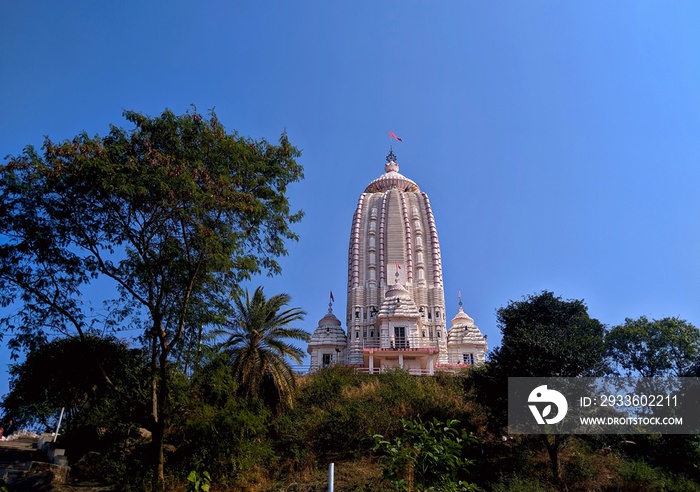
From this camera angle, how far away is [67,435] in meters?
22.4

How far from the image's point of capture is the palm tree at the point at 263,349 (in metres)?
21.5

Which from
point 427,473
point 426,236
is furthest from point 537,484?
point 426,236

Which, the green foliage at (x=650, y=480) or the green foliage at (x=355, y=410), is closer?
the green foliage at (x=650, y=480)

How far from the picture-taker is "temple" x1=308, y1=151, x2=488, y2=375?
44.4 m

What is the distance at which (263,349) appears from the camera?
2234 centimetres

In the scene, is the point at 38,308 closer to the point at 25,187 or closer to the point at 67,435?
the point at 25,187

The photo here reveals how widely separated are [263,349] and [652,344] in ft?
84.4

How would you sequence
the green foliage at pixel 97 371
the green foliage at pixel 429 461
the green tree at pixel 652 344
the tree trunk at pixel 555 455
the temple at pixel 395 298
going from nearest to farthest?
the green foliage at pixel 429 461 → the green foliage at pixel 97 371 → the tree trunk at pixel 555 455 → the green tree at pixel 652 344 → the temple at pixel 395 298

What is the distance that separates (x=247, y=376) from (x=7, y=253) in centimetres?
1040

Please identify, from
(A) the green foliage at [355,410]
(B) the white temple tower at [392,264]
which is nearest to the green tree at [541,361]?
(A) the green foliage at [355,410]

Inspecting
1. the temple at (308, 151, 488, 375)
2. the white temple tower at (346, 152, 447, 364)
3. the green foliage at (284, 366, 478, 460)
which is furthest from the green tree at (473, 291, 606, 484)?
the white temple tower at (346, 152, 447, 364)
